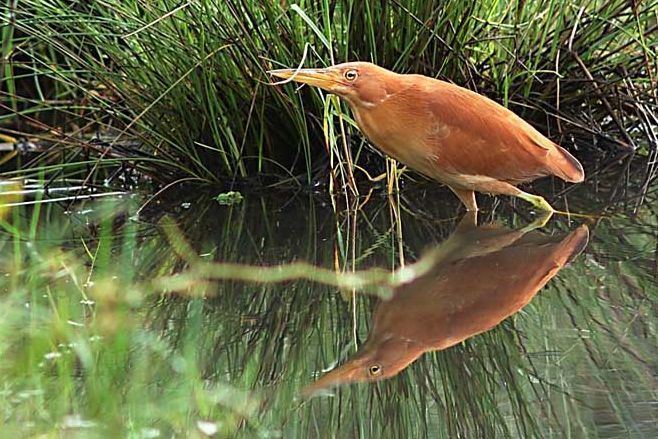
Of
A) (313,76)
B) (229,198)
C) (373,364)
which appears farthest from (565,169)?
(373,364)

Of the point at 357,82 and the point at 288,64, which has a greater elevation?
the point at 357,82

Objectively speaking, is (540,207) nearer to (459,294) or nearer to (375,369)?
(459,294)

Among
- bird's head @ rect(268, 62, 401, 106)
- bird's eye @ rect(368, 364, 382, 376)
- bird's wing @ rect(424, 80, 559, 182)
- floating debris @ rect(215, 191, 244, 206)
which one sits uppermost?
bird's eye @ rect(368, 364, 382, 376)

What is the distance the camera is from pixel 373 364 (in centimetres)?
161

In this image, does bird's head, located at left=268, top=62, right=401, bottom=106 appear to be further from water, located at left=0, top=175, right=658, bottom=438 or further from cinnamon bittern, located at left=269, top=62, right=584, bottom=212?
water, located at left=0, top=175, right=658, bottom=438

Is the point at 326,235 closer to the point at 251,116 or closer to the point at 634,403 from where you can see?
the point at 251,116

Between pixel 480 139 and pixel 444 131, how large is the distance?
0.10 m

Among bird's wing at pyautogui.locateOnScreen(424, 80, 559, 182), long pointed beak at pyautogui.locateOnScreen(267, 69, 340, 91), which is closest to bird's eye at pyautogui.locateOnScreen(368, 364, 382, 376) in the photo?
long pointed beak at pyautogui.locateOnScreen(267, 69, 340, 91)

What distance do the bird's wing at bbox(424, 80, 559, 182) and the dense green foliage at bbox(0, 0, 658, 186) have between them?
31 cm

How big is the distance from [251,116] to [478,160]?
0.75 meters

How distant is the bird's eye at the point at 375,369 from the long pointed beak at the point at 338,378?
0.01 m

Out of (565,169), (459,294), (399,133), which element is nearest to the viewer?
(459,294)

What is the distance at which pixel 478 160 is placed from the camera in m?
2.59

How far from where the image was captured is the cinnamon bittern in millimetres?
2480
